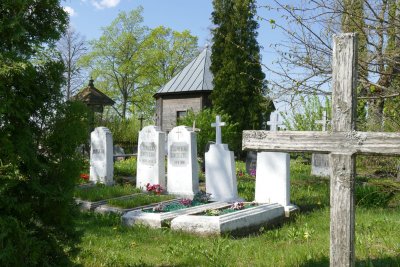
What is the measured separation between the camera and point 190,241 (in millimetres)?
6246

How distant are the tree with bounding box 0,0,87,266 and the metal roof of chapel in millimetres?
22036

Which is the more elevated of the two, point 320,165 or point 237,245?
point 320,165

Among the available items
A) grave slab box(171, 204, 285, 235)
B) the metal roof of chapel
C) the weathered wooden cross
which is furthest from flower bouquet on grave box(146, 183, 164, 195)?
the metal roof of chapel

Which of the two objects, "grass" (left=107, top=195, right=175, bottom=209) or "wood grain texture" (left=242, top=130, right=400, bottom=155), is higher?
"wood grain texture" (left=242, top=130, right=400, bottom=155)

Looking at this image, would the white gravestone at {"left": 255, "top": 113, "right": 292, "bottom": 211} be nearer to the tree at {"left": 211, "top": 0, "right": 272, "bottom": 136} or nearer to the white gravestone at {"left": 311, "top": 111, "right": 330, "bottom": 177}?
the white gravestone at {"left": 311, "top": 111, "right": 330, "bottom": 177}

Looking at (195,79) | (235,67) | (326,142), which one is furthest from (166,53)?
(326,142)

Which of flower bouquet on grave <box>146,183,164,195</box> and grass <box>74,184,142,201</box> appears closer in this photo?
grass <box>74,184,142,201</box>

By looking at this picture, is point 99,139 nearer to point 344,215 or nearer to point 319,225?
point 319,225

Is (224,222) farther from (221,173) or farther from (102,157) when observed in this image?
(102,157)

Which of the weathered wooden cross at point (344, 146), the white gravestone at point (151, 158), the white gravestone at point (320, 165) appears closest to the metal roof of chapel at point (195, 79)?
the white gravestone at point (320, 165)

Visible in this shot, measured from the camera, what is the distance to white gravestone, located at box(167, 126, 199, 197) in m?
10.4

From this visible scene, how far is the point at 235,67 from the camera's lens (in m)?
22.2

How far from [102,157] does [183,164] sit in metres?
3.17

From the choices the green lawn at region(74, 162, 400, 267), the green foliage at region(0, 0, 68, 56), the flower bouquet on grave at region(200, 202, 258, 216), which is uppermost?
the green foliage at region(0, 0, 68, 56)
